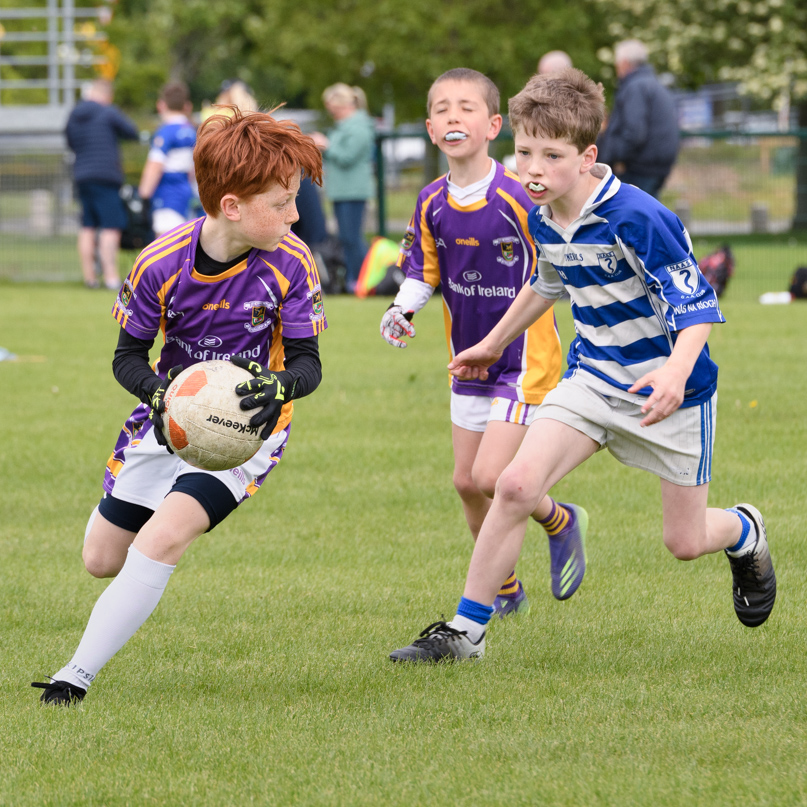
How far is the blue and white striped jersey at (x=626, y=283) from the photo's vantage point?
13.6ft

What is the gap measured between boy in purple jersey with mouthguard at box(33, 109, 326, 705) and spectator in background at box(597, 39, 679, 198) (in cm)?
988

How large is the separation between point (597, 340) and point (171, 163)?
1150cm

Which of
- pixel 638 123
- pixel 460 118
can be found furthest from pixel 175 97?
pixel 460 118

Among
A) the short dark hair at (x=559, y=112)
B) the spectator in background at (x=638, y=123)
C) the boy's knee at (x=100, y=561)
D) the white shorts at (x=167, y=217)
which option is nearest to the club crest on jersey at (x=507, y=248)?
the short dark hair at (x=559, y=112)

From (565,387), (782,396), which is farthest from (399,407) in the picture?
(565,387)

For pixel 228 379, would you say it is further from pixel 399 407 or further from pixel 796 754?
pixel 399 407

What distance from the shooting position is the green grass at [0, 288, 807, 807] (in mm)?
3412

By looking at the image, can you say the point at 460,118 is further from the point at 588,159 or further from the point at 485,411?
the point at 485,411

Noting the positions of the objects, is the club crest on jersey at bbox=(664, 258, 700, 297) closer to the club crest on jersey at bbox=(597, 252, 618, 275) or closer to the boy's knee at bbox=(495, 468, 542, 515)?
the club crest on jersey at bbox=(597, 252, 618, 275)

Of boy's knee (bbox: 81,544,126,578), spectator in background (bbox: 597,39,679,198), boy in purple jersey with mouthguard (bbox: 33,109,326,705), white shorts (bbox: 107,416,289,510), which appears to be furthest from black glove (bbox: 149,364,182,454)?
spectator in background (bbox: 597,39,679,198)

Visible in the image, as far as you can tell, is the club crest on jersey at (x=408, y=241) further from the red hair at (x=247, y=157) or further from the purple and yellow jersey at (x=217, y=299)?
the red hair at (x=247, y=157)

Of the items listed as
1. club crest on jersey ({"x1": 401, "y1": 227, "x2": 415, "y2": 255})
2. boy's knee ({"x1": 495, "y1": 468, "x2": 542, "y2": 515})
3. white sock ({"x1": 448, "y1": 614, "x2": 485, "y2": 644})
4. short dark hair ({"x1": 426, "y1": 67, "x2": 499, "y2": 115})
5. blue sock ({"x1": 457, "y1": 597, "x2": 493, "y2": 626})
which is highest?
short dark hair ({"x1": 426, "y1": 67, "x2": 499, "y2": 115})

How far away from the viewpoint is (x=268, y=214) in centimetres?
405

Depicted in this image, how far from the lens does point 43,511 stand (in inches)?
264
